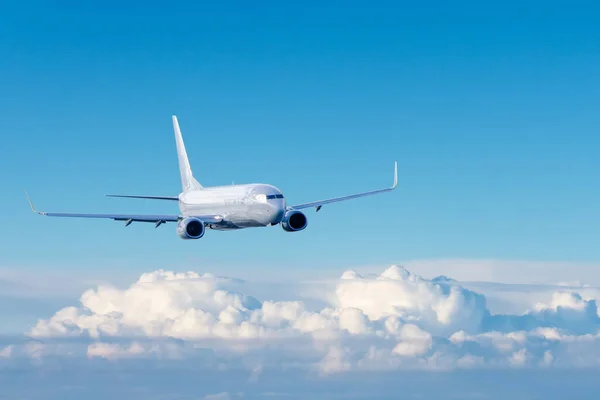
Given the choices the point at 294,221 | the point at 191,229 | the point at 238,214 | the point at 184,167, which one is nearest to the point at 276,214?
the point at 294,221

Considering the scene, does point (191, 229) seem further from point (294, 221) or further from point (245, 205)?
point (294, 221)

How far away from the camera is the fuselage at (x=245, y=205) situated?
9281cm

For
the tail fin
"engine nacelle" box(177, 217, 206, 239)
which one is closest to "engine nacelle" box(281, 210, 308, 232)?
"engine nacelle" box(177, 217, 206, 239)

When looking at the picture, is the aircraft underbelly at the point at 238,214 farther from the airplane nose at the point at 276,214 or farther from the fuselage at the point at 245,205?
the airplane nose at the point at 276,214

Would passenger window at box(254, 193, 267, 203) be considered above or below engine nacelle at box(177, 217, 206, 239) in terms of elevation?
above

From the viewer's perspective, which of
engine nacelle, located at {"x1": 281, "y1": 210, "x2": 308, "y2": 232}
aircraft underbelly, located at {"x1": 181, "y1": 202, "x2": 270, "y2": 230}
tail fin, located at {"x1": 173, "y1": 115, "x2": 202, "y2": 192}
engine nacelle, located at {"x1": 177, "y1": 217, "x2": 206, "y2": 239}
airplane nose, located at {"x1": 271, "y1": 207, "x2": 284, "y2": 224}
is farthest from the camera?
tail fin, located at {"x1": 173, "y1": 115, "x2": 202, "y2": 192}

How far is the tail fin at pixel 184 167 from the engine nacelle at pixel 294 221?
33.3 m

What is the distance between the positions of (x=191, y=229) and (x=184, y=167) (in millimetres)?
41851

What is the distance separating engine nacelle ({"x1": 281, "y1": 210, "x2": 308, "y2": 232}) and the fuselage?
0.93 meters

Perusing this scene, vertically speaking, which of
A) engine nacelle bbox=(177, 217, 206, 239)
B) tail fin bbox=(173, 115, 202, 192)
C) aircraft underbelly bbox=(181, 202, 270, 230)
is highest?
tail fin bbox=(173, 115, 202, 192)

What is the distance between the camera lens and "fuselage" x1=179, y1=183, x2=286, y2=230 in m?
92.8

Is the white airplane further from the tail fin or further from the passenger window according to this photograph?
the tail fin

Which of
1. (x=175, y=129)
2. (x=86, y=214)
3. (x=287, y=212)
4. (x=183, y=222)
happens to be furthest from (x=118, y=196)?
(x=175, y=129)

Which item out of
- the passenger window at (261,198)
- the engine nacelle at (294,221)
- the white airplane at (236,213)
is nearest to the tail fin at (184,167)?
the white airplane at (236,213)
